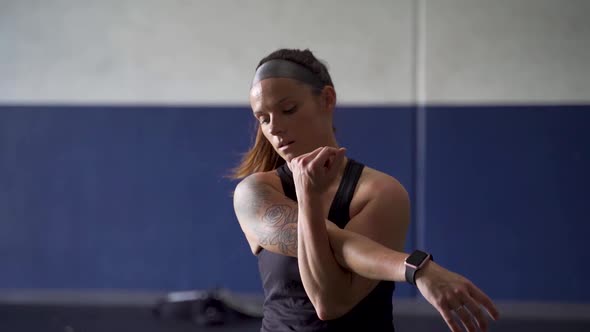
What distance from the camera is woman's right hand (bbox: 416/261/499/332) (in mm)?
836

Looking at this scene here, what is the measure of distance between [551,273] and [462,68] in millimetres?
1080

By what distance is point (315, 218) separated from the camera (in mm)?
1095

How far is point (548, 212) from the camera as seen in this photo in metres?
3.12

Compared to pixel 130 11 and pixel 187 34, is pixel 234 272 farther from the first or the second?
pixel 130 11

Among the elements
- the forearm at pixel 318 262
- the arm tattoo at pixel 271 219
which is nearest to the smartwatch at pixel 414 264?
the forearm at pixel 318 262

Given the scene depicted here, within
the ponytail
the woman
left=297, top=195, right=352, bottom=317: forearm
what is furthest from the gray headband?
left=297, top=195, right=352, bottom=317: forearm

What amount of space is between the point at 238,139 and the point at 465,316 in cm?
250

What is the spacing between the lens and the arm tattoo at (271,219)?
3.90 ft

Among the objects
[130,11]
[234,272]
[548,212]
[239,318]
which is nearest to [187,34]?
[130,11]

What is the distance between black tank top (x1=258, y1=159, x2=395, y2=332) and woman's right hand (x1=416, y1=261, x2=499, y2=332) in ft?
0.94

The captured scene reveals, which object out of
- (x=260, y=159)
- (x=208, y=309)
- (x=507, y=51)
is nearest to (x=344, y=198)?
(x=260, y=159)

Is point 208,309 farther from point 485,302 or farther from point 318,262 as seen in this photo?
point 485,302

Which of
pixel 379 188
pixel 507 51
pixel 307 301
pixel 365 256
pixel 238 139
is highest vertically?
pixel 507 51

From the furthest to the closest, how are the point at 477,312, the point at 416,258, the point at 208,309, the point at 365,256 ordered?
the point at 208,309 → the point at 365,256 → the point at 416,258 → the point at 477,312
